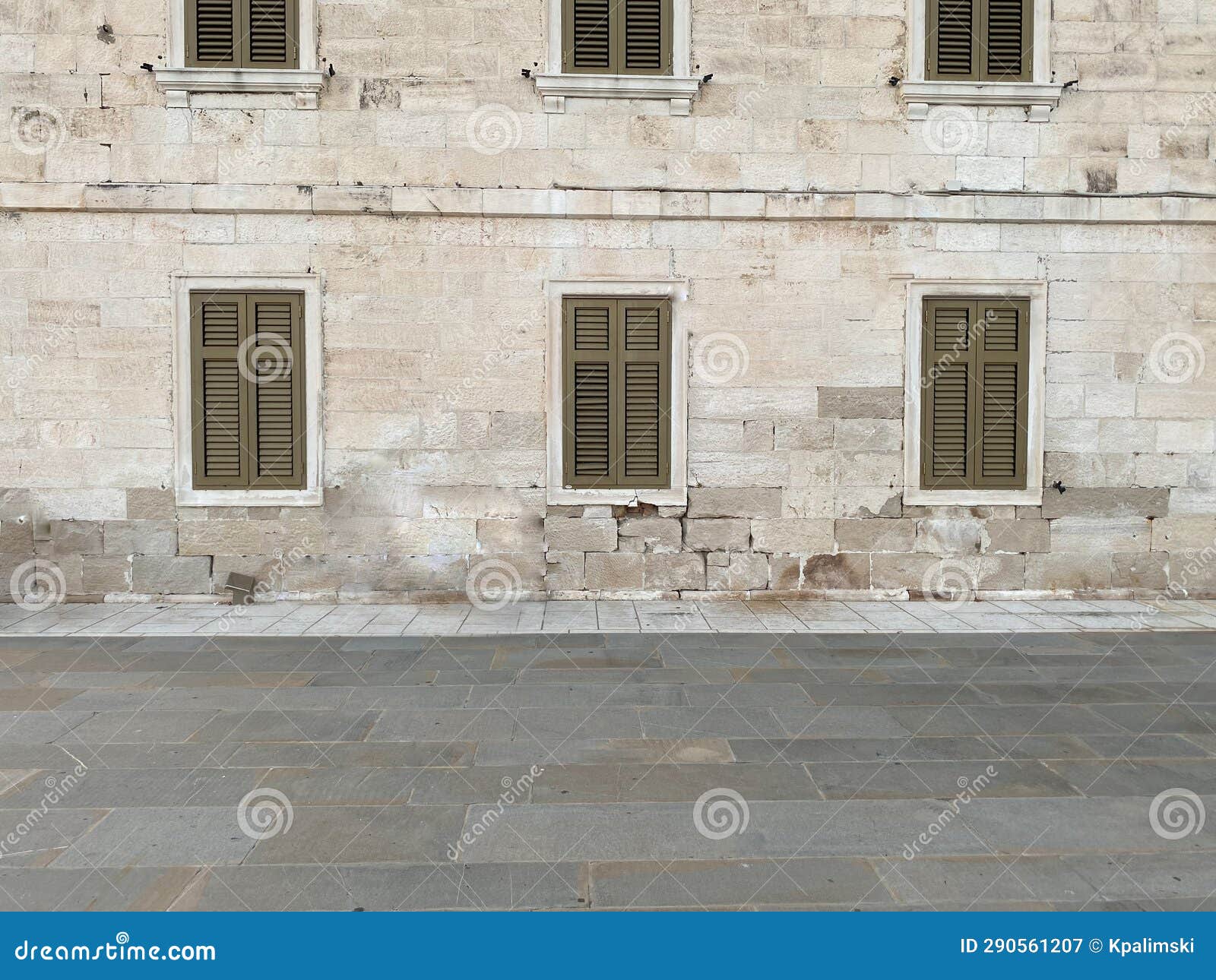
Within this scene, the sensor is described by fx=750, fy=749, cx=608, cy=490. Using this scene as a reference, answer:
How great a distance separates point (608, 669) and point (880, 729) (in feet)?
6.29

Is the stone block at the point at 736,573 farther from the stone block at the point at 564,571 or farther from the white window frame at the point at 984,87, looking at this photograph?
the white window frame at the point at 984,87

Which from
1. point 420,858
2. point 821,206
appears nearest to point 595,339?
point 821,206

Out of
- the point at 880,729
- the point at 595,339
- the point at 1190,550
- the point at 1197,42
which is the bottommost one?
the point at 880,729

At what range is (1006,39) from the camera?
779 cm

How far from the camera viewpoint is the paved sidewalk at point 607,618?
6613 millimetres

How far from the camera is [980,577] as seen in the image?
7.88 meters

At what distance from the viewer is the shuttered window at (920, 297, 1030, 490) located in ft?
25.6

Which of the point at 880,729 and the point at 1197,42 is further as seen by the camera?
the point at 1197,42

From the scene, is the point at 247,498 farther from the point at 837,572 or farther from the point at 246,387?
the point at 837,572

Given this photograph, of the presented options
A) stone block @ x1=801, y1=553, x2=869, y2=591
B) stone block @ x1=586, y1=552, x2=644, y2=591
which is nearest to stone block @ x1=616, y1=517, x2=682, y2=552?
stone block @ x1=586, y1=552, x2=644, y2=591

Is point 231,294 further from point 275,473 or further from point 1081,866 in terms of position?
point 1081,866

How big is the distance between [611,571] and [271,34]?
21.0 ft

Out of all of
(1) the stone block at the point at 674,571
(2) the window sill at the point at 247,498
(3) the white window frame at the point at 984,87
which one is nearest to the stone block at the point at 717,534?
(1) the stone block at the point at 674,571

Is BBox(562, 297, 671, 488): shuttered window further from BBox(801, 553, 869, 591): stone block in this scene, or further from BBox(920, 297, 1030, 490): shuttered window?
BBox(920, 297, 1030, 490): shuttered window
